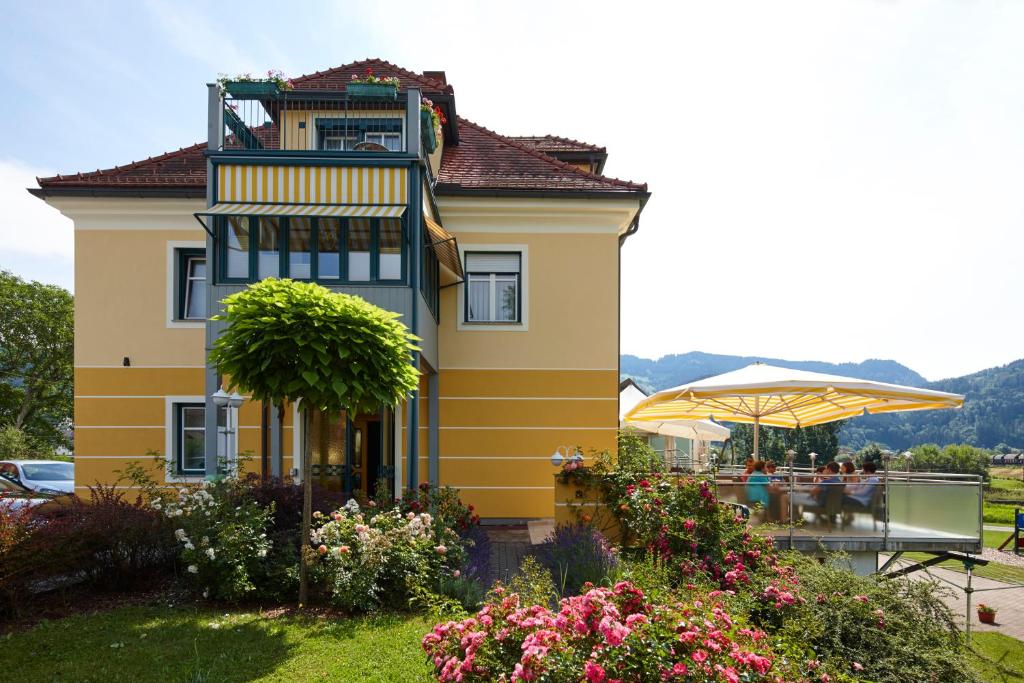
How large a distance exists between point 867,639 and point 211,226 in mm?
10545

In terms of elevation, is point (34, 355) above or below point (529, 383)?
above

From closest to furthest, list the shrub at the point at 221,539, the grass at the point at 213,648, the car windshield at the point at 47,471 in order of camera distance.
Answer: the grass at the point at 213,648, the shrub at the point at 221,539, the car windshield at the point at 47,471

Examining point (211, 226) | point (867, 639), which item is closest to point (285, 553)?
point (211, 226)

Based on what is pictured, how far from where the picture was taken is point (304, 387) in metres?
6.70

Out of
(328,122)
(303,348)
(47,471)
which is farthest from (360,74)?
(47,471)

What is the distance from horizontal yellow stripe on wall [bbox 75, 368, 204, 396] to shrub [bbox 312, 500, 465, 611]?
6876 mm

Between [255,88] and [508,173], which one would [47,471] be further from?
[508,173]

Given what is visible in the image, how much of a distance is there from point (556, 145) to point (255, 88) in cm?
831

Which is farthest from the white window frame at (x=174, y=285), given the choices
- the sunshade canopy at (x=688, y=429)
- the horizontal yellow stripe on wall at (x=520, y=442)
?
the sunshade canopy at (x=688, y=429)

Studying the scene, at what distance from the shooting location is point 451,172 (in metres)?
13.1

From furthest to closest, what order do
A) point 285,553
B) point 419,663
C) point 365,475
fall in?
point 365,475 → point 285,553 → point 419,663

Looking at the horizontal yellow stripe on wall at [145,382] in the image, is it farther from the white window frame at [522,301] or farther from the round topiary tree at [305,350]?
the round topiary tree at [305,350]

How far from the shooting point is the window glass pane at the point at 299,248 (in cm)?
1016

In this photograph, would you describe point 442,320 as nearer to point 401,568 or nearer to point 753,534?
point 401,568
